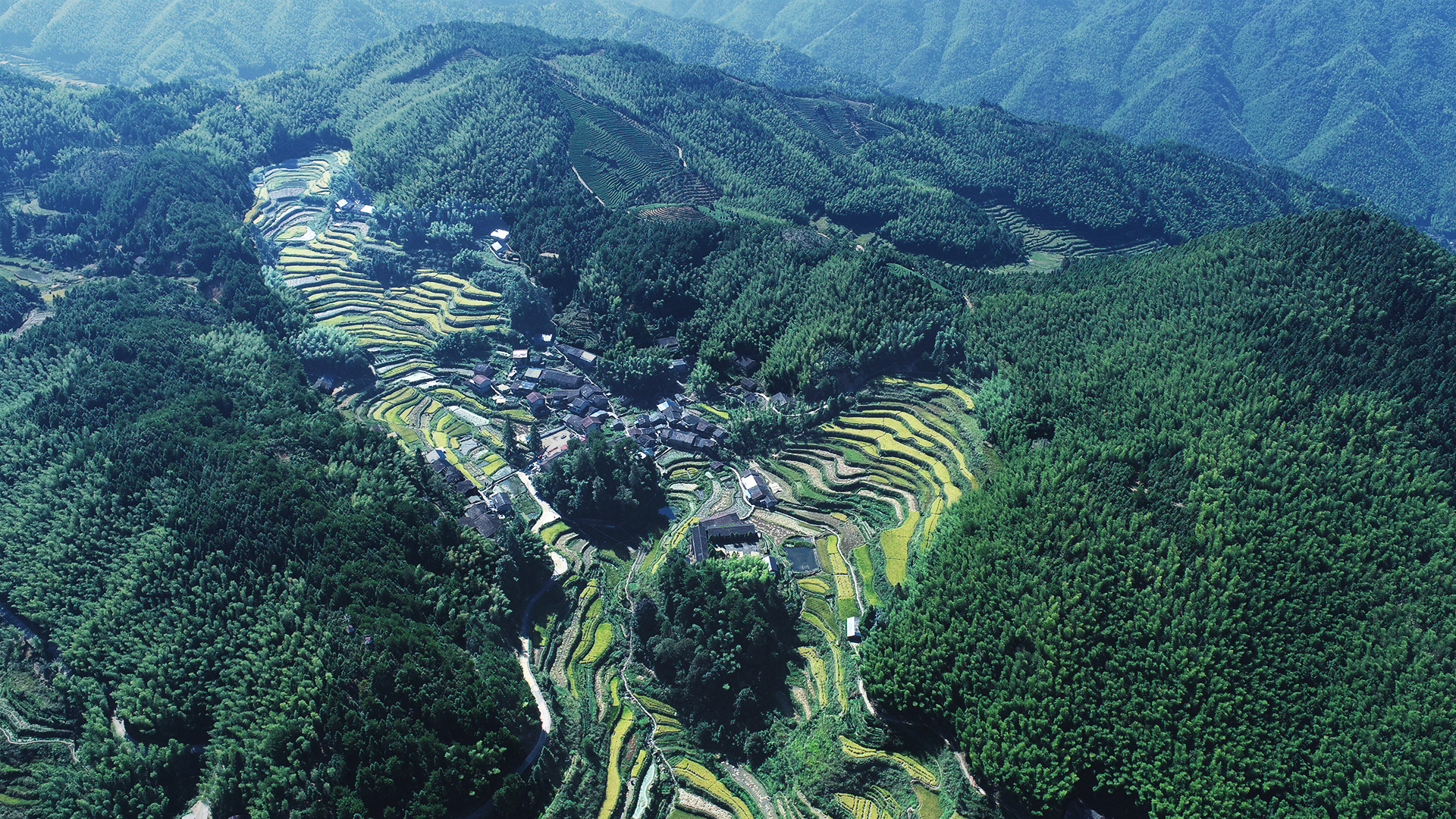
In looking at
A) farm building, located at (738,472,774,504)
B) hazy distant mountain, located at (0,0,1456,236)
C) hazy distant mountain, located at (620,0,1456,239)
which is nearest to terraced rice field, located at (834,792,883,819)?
farm building, located at (738,472,774,504)

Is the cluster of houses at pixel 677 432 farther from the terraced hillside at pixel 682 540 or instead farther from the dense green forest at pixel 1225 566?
the dense green forest at pixel 1225 566

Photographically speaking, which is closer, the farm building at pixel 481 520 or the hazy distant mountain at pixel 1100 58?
the farm building at pixel 481 520

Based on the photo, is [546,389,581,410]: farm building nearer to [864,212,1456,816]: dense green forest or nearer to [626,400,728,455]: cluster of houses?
[626,400,728,455]: cluster of houses

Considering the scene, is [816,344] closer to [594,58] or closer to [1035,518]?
[1035,518]

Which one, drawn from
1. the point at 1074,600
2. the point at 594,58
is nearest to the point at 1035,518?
the point at 1074,600

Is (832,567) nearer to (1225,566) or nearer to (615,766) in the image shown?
(615,766)

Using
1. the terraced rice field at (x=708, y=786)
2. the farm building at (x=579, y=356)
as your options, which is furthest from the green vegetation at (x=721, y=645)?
the farm building at (x=579, y=356)

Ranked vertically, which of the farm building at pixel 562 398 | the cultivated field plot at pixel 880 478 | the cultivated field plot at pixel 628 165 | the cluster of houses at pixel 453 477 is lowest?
the cluster of houses at pixel 453 477
